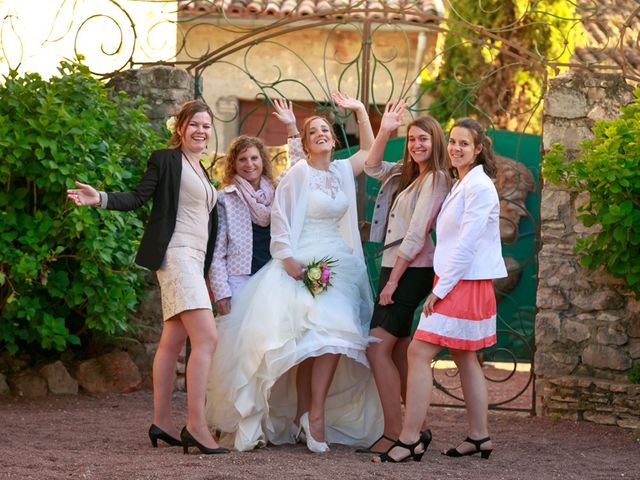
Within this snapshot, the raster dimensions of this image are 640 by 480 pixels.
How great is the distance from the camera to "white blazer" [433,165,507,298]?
496 cm

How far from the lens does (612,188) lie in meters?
5.92

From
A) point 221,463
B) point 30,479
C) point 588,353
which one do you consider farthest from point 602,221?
point 30,479

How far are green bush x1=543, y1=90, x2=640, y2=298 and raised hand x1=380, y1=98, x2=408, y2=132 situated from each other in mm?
1162

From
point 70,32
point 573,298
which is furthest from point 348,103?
point 70,32

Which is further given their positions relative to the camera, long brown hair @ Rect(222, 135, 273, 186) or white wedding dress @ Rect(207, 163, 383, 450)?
long brown hair @ Rect(222, 135, 273, 186)

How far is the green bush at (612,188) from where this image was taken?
593 cm

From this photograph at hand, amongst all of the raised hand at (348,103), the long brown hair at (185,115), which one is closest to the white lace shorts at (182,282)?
the long brown hair at (185,115)

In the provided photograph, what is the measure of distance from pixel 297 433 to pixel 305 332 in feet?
1.99

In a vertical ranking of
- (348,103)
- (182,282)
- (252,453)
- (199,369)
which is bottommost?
(252,453)

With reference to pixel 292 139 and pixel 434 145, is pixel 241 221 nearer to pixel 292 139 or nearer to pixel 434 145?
pixel 292 139

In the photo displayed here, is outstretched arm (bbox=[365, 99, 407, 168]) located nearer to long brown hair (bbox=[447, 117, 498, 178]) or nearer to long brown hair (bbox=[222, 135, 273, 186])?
long brown hair (bbox=[447, 117, 498, 178])

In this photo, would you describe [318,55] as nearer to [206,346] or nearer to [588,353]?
[588,353]

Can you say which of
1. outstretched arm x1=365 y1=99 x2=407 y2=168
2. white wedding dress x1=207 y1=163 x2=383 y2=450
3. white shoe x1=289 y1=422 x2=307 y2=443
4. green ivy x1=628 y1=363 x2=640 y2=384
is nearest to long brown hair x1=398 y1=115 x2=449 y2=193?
outstretched arm x1=365 y1=99 x2=407 y2=168

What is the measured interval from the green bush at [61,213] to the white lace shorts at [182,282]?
4.07ft
